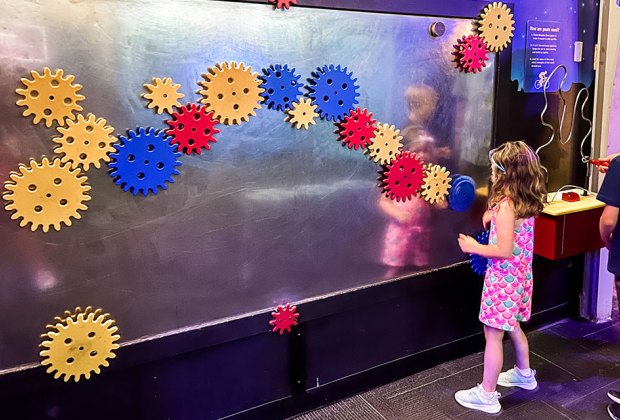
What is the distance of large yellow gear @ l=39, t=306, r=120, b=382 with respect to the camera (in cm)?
186

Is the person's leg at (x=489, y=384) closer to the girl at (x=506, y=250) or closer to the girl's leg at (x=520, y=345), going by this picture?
the girl at (x=506, y=250)

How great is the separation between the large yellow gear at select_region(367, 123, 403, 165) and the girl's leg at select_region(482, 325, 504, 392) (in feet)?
3.27

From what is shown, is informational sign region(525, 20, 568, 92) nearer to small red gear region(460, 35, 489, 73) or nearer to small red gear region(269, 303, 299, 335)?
small red gear region(460, 35, 489, 73)

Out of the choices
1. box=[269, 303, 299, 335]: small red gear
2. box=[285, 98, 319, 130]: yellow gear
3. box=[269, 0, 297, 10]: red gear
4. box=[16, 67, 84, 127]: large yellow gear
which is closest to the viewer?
box=[16, 67, 84, 127]: large yellow gear

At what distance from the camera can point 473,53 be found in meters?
2.66

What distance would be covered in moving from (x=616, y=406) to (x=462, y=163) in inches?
57.5

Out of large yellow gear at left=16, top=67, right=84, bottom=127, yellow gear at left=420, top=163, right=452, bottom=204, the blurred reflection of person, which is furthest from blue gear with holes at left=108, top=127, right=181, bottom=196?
yellow gear at left=420, top=163, right=452, bottom=204

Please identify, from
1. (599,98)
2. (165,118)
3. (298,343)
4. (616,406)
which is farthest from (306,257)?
(599,98)

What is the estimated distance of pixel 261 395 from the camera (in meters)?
2.42

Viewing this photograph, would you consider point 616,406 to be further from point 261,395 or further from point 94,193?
point 94,193

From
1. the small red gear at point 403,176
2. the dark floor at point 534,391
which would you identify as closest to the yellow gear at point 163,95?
the small red gear at point 403,176

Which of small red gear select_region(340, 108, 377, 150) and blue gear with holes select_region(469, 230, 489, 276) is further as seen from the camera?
blue gear with holes select_region(469, 230, 489, 276)

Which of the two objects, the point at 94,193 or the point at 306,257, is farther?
the point at 306,257

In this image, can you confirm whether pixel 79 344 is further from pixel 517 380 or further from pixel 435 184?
pixel 517 380
